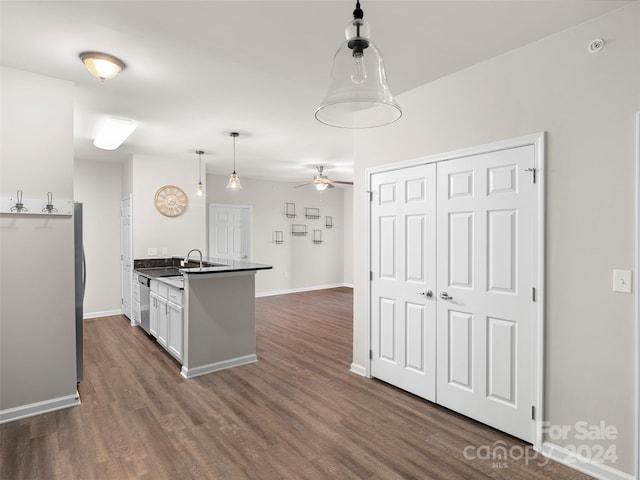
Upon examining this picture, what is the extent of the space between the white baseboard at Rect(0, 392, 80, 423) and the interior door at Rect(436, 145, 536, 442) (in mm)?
3057

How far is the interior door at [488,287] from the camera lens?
8.26 feet

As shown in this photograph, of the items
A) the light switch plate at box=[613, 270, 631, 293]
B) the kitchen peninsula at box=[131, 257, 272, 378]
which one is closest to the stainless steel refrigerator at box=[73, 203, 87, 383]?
the kitchen peninsula at box=[131, 257, 272, 378]

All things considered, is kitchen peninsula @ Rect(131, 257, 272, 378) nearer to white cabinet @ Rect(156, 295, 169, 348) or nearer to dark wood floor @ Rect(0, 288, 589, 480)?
white cabinet @ Rect(156, 295, 169, 348)

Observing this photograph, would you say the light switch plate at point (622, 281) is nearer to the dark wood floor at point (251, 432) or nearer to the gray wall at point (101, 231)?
the dark wood floor at point (251, 432)

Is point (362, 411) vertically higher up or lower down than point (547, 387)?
lower down

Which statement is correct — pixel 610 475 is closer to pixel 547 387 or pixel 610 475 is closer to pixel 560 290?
pixel 547 387

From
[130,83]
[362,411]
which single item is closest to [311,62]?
[130,83]

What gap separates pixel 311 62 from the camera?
9.18 ft

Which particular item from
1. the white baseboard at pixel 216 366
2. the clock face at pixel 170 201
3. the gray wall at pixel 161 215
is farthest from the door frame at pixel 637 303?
the clock face at pixel 170 201

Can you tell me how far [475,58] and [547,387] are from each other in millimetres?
2323

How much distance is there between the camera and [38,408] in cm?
297

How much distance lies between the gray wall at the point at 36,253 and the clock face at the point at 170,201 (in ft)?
9.72

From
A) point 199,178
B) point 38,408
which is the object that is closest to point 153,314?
point 38,408

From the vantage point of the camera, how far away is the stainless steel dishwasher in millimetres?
5125
